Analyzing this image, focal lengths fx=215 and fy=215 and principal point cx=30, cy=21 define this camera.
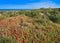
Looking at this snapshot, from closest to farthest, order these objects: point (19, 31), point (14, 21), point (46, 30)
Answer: point (19, 31)
point (46, 30)
point (14, 21)

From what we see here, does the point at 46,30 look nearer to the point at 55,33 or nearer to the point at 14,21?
the point at 55,33

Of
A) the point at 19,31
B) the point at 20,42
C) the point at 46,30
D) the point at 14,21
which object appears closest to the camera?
the point at 20,42

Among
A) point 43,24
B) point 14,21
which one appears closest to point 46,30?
point 43,24

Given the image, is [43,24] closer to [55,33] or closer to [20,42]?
[55,33]

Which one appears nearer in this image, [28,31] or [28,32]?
[28,32]

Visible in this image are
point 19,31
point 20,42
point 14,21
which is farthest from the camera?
point 14,21

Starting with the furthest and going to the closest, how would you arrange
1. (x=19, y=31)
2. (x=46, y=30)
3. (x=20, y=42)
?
(x=46, y=30) → (x=19, y=31) → (x=20, y=42)

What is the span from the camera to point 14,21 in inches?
701

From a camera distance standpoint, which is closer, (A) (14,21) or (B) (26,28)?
(B) (26,28)

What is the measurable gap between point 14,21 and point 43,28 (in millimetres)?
2593

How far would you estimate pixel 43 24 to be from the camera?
709 inches

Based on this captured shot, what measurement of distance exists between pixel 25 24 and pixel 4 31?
2.57 m

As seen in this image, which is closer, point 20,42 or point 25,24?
point 20,42

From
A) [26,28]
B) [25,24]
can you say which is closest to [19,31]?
[26,28]
